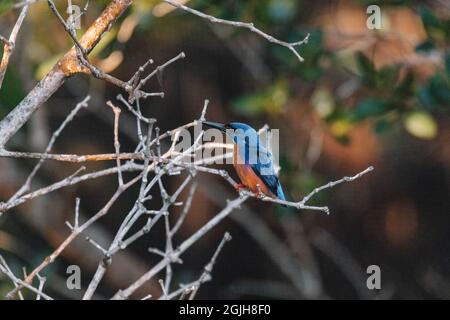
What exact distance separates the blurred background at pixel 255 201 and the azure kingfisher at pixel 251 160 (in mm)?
1193

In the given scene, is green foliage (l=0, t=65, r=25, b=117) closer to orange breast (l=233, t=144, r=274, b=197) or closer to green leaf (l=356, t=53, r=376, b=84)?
orange breast (l=233, t=144, r=274, b=197)

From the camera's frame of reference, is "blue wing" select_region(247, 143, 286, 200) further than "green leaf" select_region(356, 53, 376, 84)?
No

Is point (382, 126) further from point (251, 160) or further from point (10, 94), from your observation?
point (10, 94)

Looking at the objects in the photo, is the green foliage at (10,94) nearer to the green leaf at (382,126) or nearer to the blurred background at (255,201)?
the blurred background at (255,201)

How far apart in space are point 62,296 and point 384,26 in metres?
2.99

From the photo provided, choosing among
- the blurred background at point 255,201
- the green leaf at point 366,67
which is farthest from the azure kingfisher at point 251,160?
the blurred background at point 255,201

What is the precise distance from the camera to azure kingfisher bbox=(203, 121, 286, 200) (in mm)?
3932

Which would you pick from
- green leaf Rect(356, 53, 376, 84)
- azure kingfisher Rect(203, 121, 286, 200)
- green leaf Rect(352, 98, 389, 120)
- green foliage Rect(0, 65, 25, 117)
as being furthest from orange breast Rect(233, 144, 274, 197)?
green foliage Rect(0, 65, 25, 117)

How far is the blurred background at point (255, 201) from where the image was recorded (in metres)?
5.69

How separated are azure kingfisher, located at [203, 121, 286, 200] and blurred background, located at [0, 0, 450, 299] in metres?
1.19

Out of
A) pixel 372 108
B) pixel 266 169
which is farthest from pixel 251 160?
pixel 372 108

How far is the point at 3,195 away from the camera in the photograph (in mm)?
5500

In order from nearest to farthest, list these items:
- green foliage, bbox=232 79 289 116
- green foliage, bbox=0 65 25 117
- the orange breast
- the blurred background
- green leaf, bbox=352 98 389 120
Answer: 1. the orange breast
2. green foliage, bbox=0 65 25 117
3. green leaf, bbox=352 98 389 120
4. green foliage, bbox=232 79 289 116
5. the blurred background

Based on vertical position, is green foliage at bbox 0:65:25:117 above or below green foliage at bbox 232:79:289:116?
below
